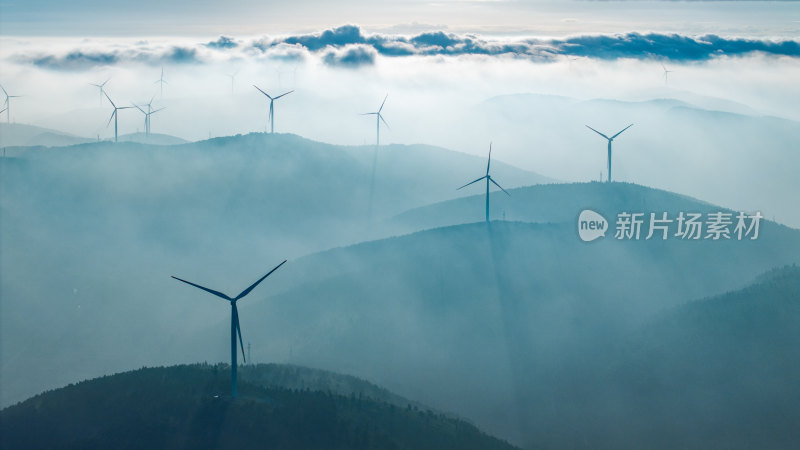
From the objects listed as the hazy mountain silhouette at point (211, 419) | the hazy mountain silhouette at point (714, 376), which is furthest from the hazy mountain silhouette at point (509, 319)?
the hazy mountain silhouette at point (211, 419)

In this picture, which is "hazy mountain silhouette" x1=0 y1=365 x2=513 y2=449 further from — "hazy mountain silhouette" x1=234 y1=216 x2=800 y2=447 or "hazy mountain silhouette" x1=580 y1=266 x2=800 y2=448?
"hazy mountain silhouette" x1=580 y1=266 x2=800 y2=448

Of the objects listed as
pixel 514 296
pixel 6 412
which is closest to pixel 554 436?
pixel 514 296

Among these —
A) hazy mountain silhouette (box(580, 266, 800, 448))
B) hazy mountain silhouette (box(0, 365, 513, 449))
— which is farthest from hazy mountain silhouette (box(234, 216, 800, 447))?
hazy mountain silhouette (box(0, 365, 513, 449))

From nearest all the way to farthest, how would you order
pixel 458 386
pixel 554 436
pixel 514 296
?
1. pixel 554 436
2. pixel 458 386
3. pixel 514 296

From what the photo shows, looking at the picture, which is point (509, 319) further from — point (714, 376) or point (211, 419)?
point (211, 419)

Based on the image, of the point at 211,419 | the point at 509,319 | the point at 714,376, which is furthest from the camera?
the point at 509,319

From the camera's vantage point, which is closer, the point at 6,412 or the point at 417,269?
the point at 6,412

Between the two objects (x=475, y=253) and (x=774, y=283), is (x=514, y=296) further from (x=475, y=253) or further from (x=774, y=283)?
(x=774, y=283)

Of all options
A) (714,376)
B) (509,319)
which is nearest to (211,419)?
(509,319)

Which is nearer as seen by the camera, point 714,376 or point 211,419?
point 211,419
